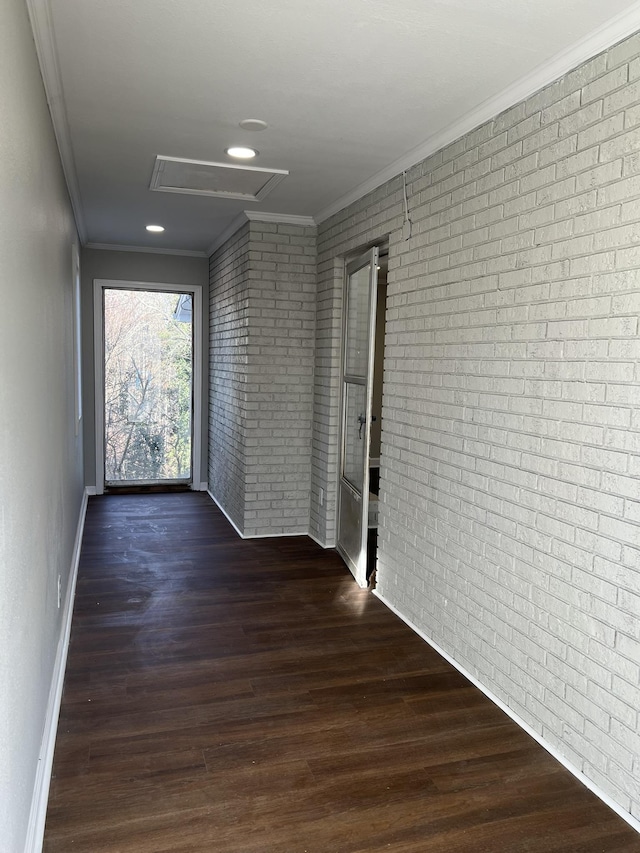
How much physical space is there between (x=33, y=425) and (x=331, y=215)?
10.6ft


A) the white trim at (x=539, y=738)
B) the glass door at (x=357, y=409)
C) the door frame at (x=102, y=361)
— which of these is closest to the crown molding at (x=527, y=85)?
the glass door at (x=357, y=409)

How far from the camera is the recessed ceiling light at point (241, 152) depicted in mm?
3352

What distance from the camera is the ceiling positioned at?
2047 millimetres

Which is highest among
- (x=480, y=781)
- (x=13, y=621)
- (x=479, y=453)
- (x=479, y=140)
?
(x=479, y=140)

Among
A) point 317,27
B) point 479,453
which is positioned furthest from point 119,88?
point 479,453

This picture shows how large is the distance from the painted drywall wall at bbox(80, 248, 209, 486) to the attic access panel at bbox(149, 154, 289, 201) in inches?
101

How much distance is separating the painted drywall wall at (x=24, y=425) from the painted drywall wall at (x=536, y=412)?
1.78 metres

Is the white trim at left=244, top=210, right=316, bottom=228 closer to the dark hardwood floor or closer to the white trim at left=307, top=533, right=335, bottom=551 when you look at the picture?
the white trim at left=307, top=533, right=335, bottom=551

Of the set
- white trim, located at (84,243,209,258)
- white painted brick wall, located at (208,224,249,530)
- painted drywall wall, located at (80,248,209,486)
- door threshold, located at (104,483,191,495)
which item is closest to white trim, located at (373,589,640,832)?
white painted brick wall, located at (208,224,249,530)

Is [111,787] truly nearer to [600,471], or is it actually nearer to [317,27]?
[600,471]

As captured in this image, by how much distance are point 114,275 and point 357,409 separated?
357 centimetres

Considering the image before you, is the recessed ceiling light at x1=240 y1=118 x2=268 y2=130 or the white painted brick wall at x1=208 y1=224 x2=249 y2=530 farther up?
the recessed ceiling light at x1=240 y1=118 x2=268 y2=130

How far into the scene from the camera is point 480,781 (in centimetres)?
221

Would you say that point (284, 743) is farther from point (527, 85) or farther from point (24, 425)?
point (527, 85)
